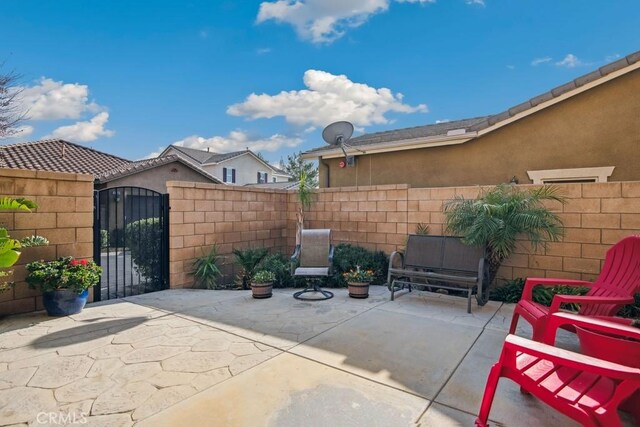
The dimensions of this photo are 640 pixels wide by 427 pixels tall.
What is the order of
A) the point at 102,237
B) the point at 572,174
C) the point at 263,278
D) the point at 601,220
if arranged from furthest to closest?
1. the point at 102,237
2. the point at 572,174
3. the point at 263,278
4. the point at 601,220

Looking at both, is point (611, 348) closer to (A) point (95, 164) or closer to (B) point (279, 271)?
(B) point (279, 271)

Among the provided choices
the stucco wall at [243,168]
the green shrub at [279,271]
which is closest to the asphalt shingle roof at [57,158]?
the stucco wall at [243,168]

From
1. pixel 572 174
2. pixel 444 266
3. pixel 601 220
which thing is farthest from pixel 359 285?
pixel 572 174

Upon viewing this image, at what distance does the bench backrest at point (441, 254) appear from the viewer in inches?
205

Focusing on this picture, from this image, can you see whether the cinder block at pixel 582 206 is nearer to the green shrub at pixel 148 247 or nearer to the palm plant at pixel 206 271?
the palm plant at pixel 206 271

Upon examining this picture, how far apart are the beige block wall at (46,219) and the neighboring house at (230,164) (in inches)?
876

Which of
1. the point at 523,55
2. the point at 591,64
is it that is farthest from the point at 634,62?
the point at 523,55

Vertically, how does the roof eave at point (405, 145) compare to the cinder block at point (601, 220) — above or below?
above

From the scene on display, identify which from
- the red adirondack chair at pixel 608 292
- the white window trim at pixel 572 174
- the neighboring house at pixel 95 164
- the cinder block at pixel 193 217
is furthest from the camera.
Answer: the neighboring house at pixel 95 164

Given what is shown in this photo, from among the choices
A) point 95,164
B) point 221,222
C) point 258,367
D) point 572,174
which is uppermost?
point 95,164

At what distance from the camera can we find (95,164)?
16828 millimetres

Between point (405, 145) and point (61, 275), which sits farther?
point (405, 145)

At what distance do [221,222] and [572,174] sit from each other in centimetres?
762

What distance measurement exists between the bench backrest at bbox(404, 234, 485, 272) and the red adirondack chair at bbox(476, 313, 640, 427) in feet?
9.35
